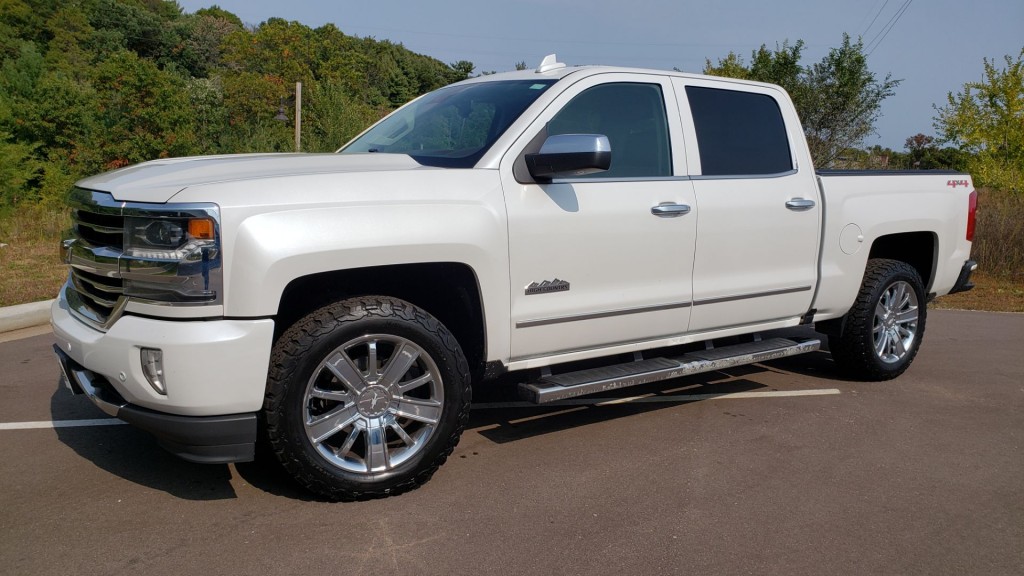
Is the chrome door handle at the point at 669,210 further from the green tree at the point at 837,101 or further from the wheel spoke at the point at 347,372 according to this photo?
the green tree at the point at 837,101

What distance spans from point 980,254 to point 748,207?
9.75m

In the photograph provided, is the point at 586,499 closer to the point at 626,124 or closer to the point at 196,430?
the point at 196,430

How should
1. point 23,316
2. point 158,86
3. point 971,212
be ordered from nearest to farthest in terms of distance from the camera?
point 971,212 → point 23,316 → point 158,86

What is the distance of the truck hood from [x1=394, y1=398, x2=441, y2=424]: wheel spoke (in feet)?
3.60

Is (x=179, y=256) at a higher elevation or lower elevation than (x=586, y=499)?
higher

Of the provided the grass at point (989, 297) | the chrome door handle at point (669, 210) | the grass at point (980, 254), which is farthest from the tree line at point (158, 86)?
the chrome door handle at point (669, 210)

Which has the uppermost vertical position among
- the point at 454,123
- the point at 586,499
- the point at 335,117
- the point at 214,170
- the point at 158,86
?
the point at 158,86

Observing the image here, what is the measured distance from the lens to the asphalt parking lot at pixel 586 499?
3301 millimetres

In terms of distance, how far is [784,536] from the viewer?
3555 millimetres

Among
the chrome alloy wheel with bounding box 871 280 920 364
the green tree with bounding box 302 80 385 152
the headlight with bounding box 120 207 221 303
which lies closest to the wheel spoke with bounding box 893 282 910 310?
the chrome alloy wheel with bounding box 871 280 920 364

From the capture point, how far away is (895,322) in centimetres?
620

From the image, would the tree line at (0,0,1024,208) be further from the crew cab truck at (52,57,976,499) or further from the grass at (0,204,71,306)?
the crew cab truck at (52,57,976,499)

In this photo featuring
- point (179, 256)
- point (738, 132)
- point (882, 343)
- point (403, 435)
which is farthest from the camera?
point (882, 343)

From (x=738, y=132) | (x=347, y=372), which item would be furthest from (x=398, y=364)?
(x=738, y=132)
